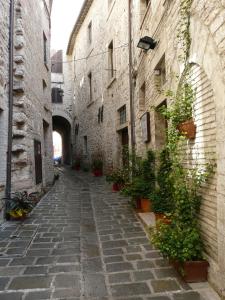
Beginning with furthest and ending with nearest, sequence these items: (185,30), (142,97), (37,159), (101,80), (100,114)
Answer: (100,114)
(101,80)
(37,159)
(142,97)
(185,30)

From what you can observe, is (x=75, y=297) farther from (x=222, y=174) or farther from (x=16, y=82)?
(x=16, y=82)

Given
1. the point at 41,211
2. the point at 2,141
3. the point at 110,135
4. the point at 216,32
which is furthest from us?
the point at 110,135

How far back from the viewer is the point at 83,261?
12.7ft

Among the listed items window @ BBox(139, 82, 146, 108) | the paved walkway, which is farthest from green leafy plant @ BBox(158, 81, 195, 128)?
window @ BBox(139, 82, 146, 108)

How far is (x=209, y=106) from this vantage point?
323cm

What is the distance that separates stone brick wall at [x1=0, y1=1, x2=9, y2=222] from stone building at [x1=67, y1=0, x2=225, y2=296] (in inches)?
120

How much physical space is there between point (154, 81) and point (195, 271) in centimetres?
417

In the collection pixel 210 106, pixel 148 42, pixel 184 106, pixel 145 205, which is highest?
pixel 148 42

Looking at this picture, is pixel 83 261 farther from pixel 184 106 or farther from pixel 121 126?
pixel 121 126

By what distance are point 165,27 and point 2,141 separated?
12.6 feet

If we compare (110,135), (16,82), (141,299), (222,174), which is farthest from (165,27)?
(110,135)

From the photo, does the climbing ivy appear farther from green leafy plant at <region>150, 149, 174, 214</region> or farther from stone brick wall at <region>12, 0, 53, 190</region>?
stone brick wall at <region>12, 0, 53, 190</region>

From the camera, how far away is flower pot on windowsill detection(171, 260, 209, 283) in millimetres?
3203

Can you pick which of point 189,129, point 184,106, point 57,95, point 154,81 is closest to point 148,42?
point 154,81
